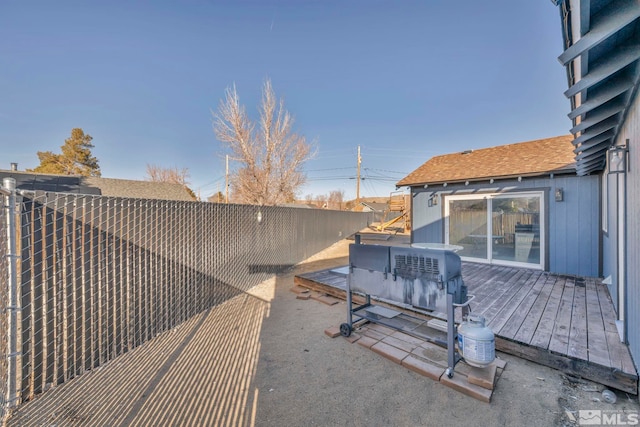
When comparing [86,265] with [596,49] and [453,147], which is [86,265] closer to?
[596,49]

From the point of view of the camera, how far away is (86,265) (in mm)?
2445

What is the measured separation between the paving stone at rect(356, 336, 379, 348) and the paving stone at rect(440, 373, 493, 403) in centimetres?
84

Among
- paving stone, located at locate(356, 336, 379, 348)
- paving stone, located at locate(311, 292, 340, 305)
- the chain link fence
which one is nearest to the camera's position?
the chain link fence

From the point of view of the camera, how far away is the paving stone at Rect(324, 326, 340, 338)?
10.8 ft

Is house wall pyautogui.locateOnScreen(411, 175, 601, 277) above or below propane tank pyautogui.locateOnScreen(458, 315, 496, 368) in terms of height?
above

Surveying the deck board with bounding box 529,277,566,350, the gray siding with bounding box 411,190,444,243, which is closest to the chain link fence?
the deck board with bounding box 529,277,566,350

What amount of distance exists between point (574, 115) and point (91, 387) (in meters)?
5.15

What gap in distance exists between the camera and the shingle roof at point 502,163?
5844 millimetres

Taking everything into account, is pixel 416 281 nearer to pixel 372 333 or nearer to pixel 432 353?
pixel 432 353

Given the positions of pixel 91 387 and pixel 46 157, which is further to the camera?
pixel 46 157

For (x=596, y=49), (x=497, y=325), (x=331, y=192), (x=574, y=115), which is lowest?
(x=497, y=325)

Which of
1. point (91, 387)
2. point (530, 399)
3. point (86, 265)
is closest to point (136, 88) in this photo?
point (86, 265)

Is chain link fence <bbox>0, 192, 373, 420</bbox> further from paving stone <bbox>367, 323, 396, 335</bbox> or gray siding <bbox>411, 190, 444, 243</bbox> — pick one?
gray siding <bbox>411, 190, 444, 243</bbox>

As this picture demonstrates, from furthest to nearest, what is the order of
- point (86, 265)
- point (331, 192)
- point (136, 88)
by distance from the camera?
point (331, 192) → point (136, 88) → point (86, 265)
